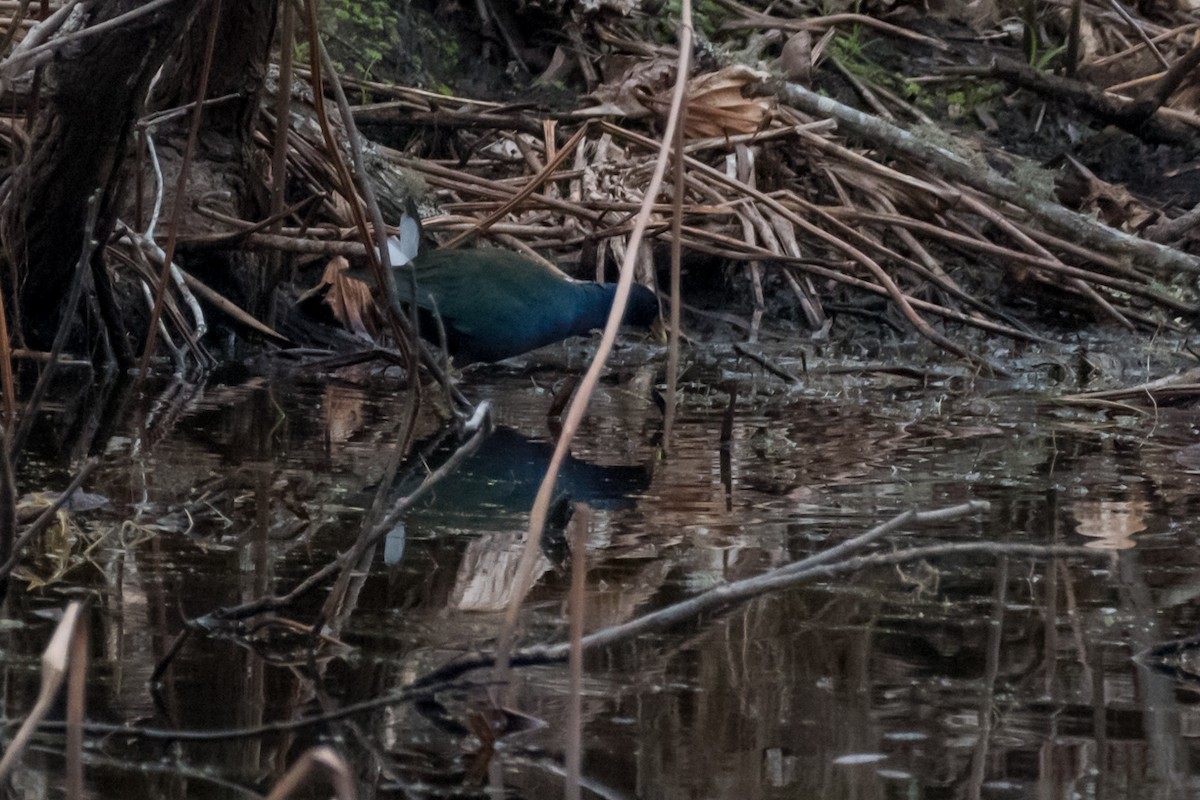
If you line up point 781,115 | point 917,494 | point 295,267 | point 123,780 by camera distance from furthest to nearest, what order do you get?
point 781,115
point 295,267
point 917,494
point 123,780

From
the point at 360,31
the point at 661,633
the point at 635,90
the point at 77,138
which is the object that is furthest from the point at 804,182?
the point at 661,633

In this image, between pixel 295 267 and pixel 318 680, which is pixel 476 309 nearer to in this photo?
pixel 295 267

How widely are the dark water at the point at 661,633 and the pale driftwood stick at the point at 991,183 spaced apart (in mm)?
2153

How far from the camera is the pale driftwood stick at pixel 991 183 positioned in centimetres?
525

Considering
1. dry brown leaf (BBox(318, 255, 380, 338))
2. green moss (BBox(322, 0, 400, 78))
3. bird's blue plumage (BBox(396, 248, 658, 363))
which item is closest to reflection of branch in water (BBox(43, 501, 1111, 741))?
A: bird's blue plumage (BBox(396, 248, 658, 363))

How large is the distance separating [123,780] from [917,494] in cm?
179

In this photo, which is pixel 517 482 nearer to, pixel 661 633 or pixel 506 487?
pixel 506 487

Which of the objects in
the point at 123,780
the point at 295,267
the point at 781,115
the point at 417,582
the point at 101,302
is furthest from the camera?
the point at 781,115

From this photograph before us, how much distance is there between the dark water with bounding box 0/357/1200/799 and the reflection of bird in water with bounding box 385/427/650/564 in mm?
12

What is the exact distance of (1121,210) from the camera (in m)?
6.33

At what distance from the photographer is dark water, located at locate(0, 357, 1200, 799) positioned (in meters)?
1.33

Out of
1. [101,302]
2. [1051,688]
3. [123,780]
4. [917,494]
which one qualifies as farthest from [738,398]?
[123,780]

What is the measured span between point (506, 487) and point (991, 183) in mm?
3453

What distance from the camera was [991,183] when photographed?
18.3 feet
